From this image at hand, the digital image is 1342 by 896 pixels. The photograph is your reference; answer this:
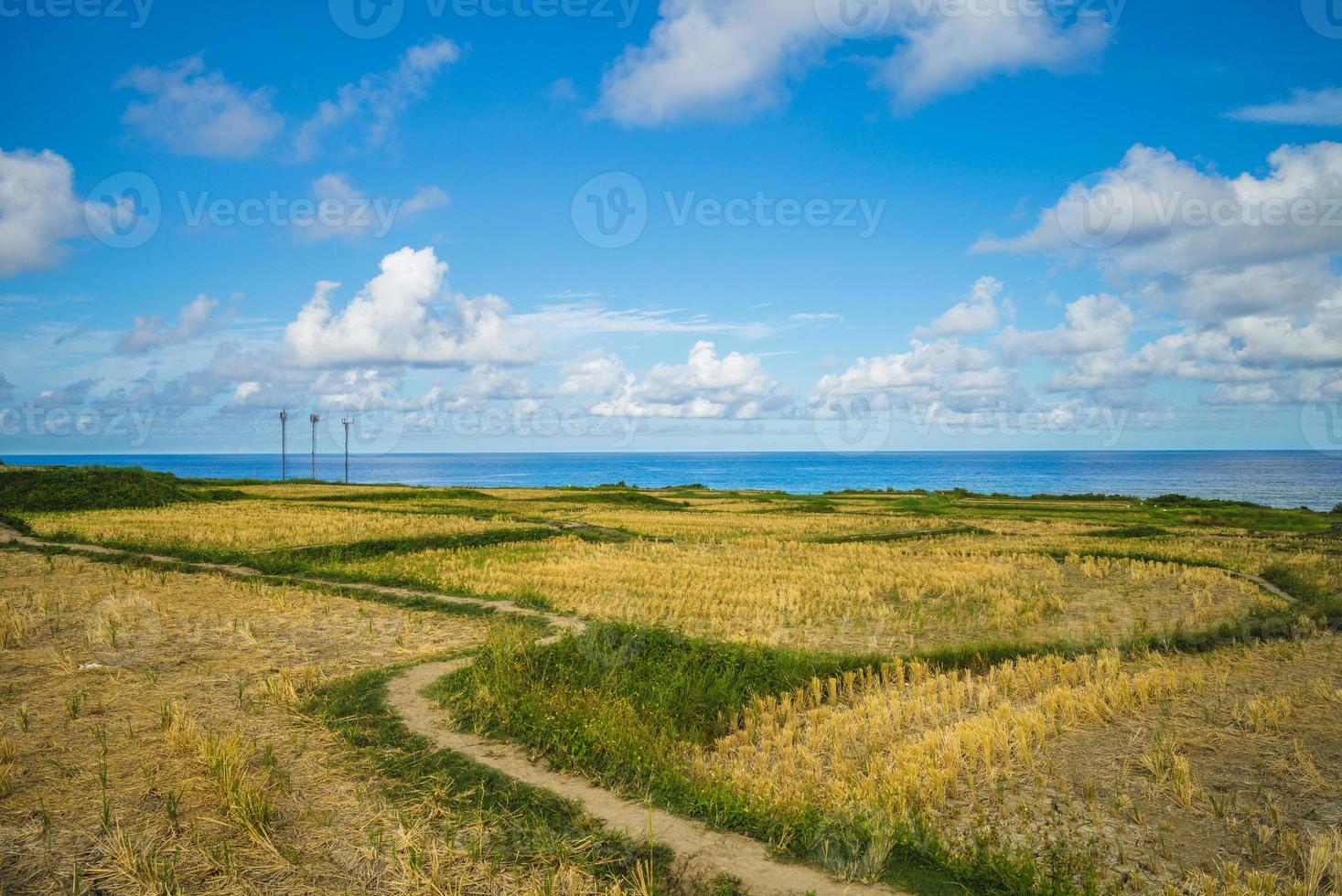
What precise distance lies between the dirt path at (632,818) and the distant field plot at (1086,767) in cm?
51

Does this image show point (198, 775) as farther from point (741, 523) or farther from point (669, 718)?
point (741, 523)

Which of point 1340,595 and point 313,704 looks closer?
point 313,704

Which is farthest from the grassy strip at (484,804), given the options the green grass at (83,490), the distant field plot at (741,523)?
the green grass at (83,490)

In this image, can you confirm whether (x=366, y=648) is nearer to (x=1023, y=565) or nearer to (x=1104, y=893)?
(x=1104, y=893)

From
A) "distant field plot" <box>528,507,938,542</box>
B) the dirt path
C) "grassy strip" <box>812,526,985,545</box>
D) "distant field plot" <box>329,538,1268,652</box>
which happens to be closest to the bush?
"distant field plot" <box>528,507,938,542</box>

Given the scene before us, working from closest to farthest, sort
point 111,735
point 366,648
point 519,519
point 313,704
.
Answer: point 111,735 < point 313,704 < point 366,648 < point 519,519

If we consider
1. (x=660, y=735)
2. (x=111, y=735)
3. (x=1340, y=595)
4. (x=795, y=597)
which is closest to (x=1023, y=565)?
(x=1340, y=595)

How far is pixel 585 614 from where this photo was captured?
1554 cm

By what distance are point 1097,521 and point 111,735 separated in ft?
139

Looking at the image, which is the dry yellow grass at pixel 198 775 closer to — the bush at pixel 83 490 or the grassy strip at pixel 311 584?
the grassy strip at pixel 311 584

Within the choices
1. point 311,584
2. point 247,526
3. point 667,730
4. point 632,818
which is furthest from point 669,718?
point 247,526

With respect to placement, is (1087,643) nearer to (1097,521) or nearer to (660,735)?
(660,735)

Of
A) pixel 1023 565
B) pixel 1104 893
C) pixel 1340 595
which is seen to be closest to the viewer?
pixel 1104 893

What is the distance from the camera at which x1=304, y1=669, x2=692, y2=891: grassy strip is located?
629 cm
